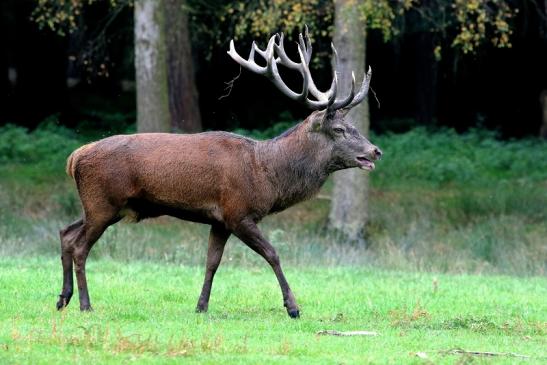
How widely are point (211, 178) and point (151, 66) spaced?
437 inches

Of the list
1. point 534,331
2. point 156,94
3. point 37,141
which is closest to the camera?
point 534,331

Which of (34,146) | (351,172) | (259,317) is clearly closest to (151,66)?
(351,172)

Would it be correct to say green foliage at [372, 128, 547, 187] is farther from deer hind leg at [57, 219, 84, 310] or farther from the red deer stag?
deer hind leg at [57, 219, 84, 310]

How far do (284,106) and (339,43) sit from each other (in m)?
11.1

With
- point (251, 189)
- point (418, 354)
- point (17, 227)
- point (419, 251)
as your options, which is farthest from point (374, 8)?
point (418, 354)

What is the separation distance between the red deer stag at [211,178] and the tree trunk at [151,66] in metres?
10.3

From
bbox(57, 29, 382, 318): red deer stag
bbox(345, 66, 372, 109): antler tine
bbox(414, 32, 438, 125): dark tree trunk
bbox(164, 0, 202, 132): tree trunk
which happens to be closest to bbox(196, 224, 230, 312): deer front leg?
bbox(57, 29, 382, 318): red deer stag

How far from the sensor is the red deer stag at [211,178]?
11125mm

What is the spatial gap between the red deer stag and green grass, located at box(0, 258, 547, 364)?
0.62 meters

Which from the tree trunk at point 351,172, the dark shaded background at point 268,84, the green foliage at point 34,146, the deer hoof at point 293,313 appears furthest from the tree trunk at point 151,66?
the deer hoof at point 293,313

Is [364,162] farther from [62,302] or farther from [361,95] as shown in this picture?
[62,302]

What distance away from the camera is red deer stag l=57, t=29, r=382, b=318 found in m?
11.1

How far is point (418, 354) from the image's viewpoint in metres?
9.00

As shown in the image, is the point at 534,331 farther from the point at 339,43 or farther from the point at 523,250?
the point at 339,43
